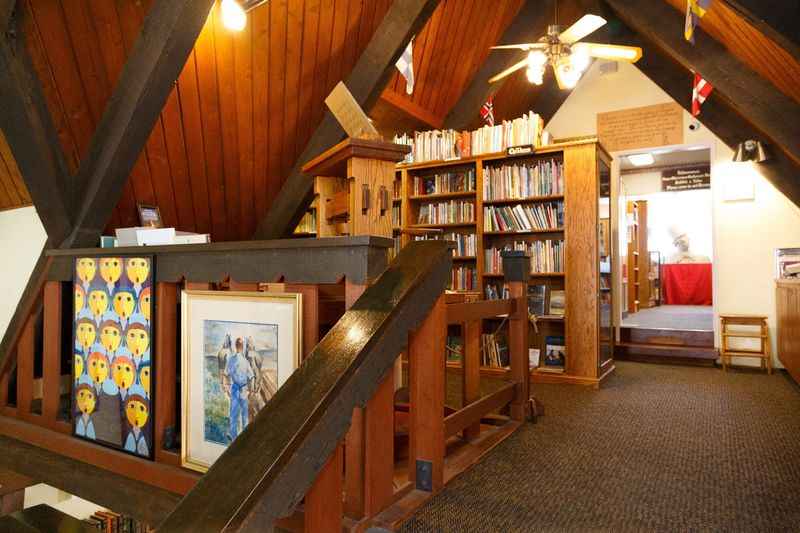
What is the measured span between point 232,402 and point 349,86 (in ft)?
8.71

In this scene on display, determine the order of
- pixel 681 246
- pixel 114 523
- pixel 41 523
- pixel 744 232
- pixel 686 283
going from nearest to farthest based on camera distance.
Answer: pixel 41 523
pixel 114 523
pixel 744 232
pixel 686 283
pixel 681 246

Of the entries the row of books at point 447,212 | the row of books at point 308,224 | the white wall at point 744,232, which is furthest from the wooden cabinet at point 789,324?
the row of books at point 308,224

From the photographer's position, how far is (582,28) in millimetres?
3703

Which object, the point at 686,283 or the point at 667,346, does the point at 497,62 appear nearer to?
the point at 667,346

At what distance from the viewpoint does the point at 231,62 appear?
9.39 ft

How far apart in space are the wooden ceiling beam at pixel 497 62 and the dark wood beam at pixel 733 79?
4.89ft

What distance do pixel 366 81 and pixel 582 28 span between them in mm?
1675

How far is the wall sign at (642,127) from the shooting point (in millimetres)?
5414

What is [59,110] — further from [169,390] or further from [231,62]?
[169,390]

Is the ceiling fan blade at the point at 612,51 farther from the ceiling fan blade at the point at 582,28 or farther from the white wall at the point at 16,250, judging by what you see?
the white wall at the point at 16,250

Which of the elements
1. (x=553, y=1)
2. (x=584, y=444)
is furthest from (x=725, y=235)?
(x=584, y=444)

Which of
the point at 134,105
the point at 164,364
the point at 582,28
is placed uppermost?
the point at 582,28

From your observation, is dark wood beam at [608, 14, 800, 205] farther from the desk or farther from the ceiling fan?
the desk

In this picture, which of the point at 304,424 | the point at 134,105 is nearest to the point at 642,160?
the point at 134,105
